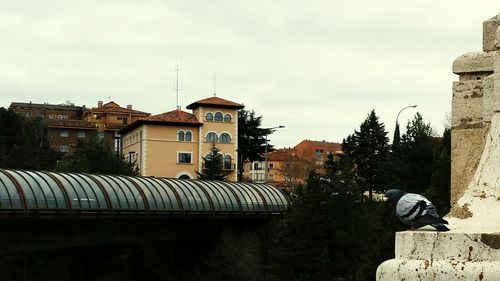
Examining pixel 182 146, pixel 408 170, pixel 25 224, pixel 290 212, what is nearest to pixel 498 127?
pixel 25 224

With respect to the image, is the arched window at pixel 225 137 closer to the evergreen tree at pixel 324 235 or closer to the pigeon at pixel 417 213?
the evergreen tree at pixel 324 235

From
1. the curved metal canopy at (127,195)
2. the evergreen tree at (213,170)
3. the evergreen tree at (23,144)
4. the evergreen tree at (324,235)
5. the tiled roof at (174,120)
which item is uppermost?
the tiled roof at (174,120)

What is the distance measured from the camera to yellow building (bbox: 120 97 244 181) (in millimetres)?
84250

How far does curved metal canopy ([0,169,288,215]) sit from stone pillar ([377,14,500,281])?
3107 centimetres

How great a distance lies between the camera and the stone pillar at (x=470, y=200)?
10.2 ft

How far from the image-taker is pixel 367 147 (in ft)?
247

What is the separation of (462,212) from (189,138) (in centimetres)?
8155

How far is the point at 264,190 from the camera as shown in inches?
2053

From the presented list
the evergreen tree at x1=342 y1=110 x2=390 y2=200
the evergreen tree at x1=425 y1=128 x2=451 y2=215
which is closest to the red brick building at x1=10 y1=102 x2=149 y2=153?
the evergreen tree at x1=342 y1=110 x2=390 y2=200

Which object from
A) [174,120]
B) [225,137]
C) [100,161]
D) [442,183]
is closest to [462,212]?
[442,183]

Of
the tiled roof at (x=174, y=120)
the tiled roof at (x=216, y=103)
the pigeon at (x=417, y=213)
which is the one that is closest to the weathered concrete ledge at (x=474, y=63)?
the pigeon at (x=417, y=213)

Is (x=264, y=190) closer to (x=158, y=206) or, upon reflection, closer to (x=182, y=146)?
(x=158, y=206)

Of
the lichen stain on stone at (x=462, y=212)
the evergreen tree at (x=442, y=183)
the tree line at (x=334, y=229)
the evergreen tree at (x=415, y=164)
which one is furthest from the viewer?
the evergreen tree at (x=415, y=164)

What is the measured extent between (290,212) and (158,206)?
6.97m
